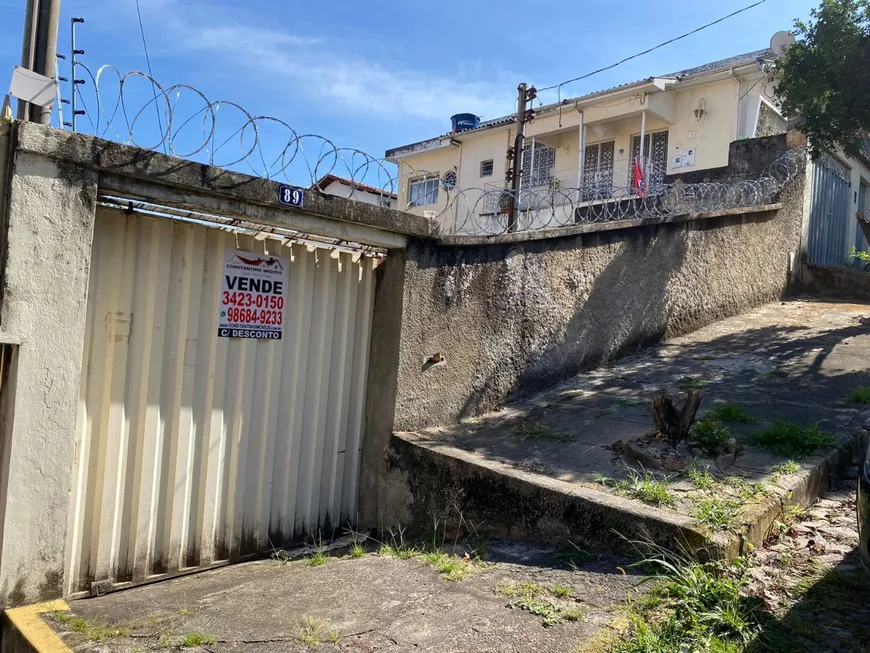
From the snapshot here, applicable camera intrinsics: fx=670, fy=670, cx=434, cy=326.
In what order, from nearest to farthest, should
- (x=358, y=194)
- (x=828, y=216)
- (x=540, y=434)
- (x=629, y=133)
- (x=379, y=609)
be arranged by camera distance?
(x=379, y=609) < (x=358, y=194) < (x=540, y=434) < (x=828, y=216) < (x=629, y=133)

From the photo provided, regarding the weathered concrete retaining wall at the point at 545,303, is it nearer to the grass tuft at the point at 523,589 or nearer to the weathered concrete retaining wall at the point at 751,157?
the weathered concrete retaining wall at the point at 751,157

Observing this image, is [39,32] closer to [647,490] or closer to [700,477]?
[647,490]

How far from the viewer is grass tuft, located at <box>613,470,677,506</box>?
13.1 ft

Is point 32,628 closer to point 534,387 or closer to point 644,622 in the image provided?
point 644,622

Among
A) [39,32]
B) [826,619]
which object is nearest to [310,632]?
[826,619]

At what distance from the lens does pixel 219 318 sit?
449 cm

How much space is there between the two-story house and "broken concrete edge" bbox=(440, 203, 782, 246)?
6.31 meters

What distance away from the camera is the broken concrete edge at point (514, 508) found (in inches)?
144

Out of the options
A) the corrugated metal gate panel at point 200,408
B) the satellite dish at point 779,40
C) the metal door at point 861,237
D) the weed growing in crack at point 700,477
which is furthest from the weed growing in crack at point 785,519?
the satellite dish at point 779,40

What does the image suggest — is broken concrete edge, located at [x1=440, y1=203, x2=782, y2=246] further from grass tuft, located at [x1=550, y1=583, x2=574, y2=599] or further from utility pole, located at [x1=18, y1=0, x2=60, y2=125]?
utility pole, located at [x1=18, y1=0, x2=60, y2=125]

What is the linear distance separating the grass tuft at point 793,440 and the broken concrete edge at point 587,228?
2548 mm

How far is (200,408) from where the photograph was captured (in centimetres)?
443

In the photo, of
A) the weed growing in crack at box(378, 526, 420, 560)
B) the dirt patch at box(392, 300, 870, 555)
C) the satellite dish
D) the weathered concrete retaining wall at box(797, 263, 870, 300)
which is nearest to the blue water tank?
the satellite dish

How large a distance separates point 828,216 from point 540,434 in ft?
30.8
